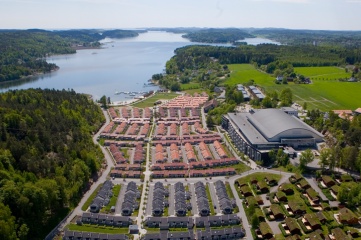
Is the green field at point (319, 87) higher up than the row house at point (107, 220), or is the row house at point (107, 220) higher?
the green field at point (319, 87)

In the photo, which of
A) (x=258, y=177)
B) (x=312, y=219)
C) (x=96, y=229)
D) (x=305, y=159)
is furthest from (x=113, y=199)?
(x=305, y=159)

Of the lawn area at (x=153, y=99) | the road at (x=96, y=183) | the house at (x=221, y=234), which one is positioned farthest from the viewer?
the lawn area at (x=153, y=99)

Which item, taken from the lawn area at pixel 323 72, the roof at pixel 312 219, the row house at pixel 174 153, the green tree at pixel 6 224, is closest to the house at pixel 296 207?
the roof at pixel 312 219

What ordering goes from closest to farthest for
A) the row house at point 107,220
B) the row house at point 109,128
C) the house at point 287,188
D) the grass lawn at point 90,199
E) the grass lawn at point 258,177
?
the row house at point 107,220, the grass lawn at point 90,199, the house at point 287,188, the grass lawn at point 258,177, the row house at point 109,128

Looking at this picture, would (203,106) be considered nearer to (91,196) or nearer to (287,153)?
(287,153)

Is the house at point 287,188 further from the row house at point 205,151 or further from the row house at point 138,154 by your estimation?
the row house at point 138,154

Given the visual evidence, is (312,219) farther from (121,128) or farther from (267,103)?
(267,103)
